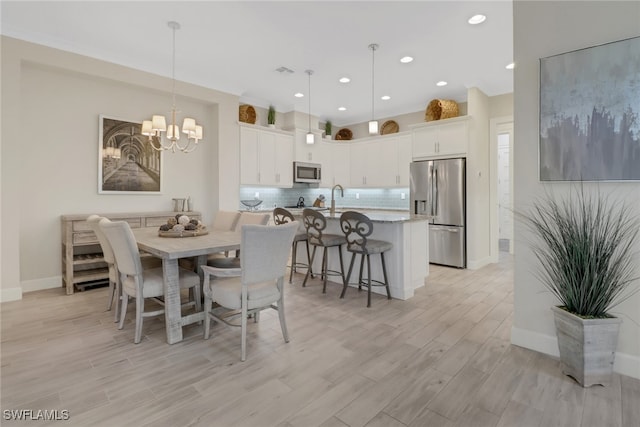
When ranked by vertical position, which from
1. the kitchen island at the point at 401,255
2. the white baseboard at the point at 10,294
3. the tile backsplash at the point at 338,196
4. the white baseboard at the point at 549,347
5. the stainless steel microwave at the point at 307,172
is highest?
the stainless steel microwave at the point at 307,172

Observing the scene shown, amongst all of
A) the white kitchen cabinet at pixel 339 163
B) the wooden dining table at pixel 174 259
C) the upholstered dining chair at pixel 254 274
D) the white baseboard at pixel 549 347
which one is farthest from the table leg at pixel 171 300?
the white kitchen cabinet at pixel 339 163

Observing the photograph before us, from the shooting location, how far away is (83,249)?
4.16m

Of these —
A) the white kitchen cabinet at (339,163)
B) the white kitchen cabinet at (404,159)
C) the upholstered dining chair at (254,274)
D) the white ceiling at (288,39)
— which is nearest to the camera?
the upholstered dining chair at (254,274)

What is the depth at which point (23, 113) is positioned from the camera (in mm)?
3637

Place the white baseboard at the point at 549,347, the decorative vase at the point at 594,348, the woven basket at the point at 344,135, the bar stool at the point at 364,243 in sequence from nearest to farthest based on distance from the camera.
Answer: the decorative vase at the point at 594,348, the white baseboard at the point at 549,347, the bar stool at the point at 364,243, the woven basket at the point at 344,135

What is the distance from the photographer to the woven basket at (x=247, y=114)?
5.54 m

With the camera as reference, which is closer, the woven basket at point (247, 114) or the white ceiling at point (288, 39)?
the white ceiling at point (288, 39)

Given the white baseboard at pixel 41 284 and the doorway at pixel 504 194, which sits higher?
the doorway at pixel 504 194

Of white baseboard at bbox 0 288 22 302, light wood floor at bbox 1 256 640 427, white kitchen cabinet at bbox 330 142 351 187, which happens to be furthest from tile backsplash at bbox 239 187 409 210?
light wood floor at bbox 1 256 640 427

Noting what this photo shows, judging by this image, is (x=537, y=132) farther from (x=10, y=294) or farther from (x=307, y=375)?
(x=10, y=294)

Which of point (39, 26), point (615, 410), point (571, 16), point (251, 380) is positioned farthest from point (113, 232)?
point (571, 16)

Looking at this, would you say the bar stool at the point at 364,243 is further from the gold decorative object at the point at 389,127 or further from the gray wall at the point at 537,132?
the gold decorative object at the point at 389,127

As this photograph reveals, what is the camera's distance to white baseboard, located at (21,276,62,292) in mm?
3778

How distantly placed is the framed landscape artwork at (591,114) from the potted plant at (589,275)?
197 mm
